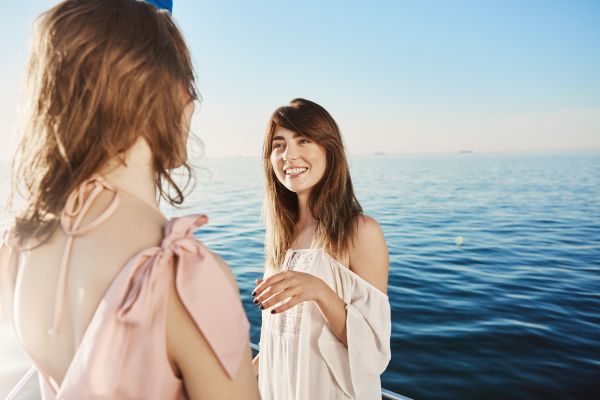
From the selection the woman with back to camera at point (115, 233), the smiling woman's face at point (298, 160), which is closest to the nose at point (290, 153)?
the smiling woman's face at point (298, 160)

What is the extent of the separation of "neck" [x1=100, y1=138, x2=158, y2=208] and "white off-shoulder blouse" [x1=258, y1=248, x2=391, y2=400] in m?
1.30

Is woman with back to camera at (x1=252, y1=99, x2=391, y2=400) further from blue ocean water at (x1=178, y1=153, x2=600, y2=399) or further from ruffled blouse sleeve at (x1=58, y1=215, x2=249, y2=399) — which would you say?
blue ocean water at (x1=178, y1=153, x2=600, y2=399)

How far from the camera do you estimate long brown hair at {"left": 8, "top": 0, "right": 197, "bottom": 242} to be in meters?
0.65

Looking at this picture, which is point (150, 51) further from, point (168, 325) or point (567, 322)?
point (567, 322)

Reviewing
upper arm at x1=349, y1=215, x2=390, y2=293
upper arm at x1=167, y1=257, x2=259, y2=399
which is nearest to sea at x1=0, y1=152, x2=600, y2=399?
upper arm at x1=167, y1=257, x2=259, y2=399

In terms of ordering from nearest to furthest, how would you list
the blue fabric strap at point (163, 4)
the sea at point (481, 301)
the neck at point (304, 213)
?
the blue fabric strap at point (163, 4), the neck at point (304, 213), the sea at point (481, 301)

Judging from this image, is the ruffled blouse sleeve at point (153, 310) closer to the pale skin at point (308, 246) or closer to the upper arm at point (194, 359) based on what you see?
the upper arm at point (194, 359)

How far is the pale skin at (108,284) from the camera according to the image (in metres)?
0.62

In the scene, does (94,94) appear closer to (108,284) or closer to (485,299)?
(108,284)

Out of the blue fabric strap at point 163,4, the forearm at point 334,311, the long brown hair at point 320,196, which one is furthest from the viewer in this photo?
the long brown hair at point 320,196

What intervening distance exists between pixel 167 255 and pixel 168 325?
0.36 ft

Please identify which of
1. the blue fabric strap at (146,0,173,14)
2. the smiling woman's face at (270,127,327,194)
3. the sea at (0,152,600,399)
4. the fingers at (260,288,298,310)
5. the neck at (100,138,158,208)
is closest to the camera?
the neck at (100,138,158,208)

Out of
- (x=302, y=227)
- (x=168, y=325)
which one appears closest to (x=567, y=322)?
(x=302, y=227)

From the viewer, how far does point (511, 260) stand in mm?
7324
